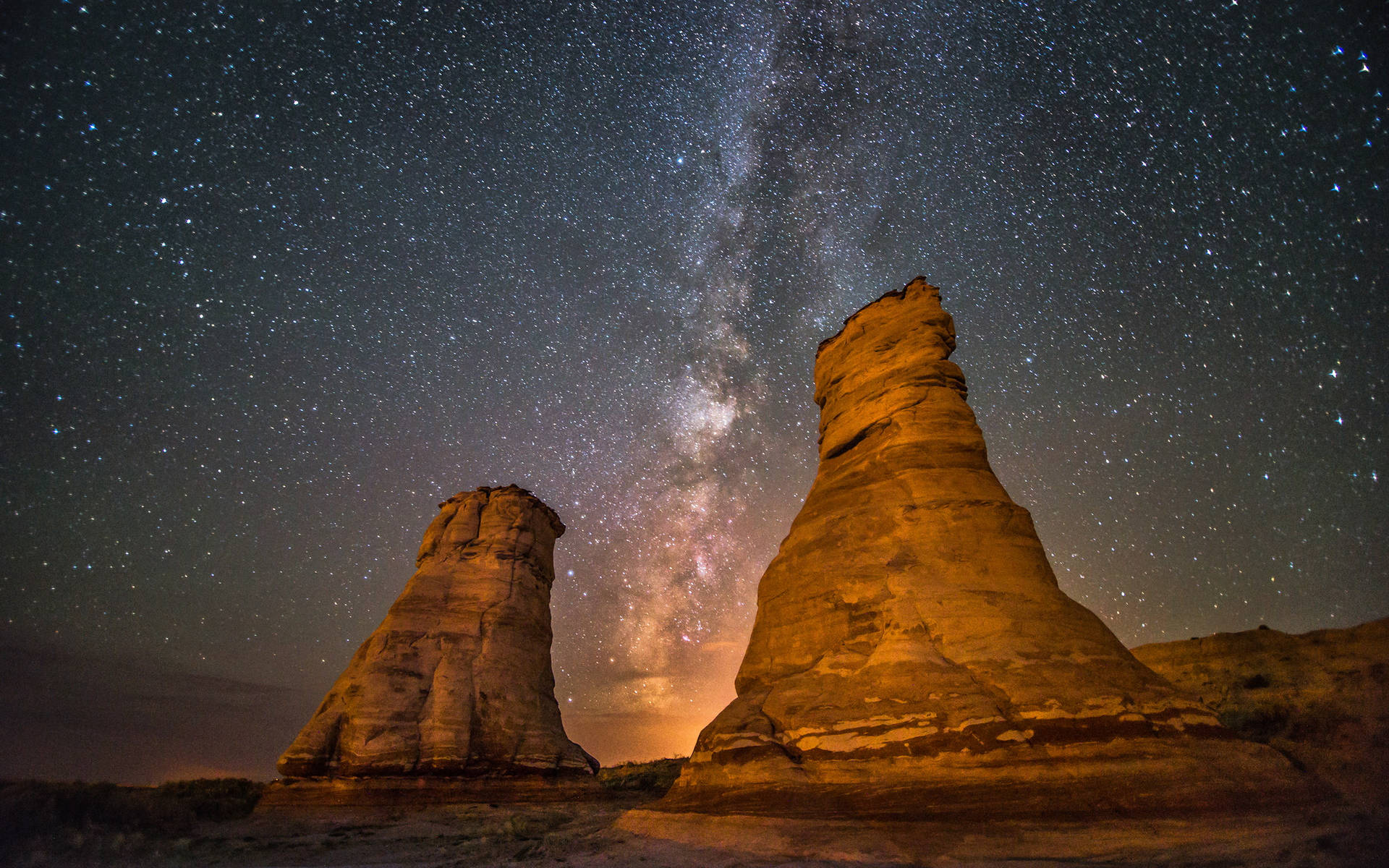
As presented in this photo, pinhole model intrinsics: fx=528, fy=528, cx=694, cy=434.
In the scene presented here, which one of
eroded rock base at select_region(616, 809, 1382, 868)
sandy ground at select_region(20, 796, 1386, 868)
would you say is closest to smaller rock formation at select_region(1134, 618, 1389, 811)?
eroded rock base at select_region(616, 809, 1382, 868)

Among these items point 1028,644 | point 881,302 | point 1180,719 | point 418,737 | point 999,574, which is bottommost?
point 418,737

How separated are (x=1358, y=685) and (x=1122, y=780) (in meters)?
19.3

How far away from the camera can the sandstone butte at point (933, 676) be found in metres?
8.07

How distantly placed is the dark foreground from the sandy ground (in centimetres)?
2

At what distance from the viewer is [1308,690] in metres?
19.0

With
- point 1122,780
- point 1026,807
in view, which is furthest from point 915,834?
point 1122,780

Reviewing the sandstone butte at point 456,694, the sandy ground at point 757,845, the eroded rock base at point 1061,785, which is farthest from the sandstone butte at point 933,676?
the sandstone butte at point 456,694

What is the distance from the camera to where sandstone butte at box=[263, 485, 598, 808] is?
1909cm

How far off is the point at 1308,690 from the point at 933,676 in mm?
20564

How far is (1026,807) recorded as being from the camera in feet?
25.9

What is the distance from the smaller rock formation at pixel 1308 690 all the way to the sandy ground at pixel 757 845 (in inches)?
110

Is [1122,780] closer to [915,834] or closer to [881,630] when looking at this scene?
[915,834]

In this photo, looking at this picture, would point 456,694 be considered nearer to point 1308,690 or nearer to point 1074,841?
point 1074,841

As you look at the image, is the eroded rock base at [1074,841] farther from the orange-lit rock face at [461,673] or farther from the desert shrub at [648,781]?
the desert shrub at [648,781]
